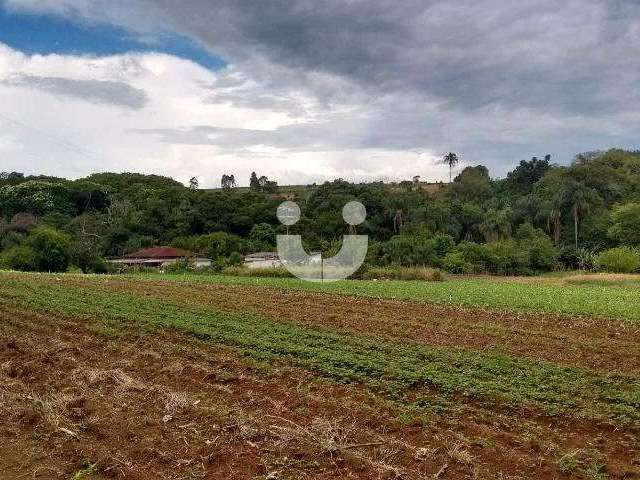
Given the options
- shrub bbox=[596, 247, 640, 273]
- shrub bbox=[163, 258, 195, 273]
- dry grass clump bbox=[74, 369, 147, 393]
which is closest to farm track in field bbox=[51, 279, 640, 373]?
dry grass clump bbox=[74, 369, 147, 393]

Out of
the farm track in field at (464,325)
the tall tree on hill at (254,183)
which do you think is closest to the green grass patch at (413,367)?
the farm track in field at (464,325)

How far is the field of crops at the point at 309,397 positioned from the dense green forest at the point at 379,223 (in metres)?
31.6

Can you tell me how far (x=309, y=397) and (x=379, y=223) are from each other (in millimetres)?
52276

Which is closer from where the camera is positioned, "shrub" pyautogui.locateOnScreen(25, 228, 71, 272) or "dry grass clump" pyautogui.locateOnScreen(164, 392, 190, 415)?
"dry grass clump" pyautogui.locateOnScreen(164, 392, 190, 415)

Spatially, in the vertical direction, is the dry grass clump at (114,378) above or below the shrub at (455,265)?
above

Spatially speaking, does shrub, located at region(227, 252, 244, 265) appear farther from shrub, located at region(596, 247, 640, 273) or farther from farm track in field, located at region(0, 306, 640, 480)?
farm track in field, located at region(0, 306, 640, 480)

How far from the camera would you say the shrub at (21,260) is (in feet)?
136

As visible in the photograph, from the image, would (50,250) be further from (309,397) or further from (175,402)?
(309,397)

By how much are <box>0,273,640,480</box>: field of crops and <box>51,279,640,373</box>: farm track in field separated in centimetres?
10

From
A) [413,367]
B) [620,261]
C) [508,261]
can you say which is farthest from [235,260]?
[413,367]

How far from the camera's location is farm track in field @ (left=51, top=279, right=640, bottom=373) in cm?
1073

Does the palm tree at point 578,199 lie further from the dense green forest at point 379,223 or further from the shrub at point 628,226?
the shrub at point 628,226

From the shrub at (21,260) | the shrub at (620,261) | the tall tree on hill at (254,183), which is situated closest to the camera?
the shrub at (21,260)

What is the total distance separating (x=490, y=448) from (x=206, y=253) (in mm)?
49543
